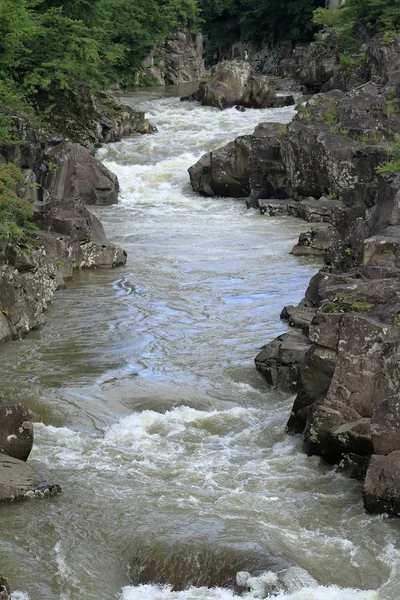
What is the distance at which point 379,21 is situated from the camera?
37.4 meters

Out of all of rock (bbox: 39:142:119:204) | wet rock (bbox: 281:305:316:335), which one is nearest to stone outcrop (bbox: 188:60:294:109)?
rock (bbox: 39:142:119:204)

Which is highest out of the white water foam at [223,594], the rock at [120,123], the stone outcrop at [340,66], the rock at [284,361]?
the stone outcrop at [340,66]

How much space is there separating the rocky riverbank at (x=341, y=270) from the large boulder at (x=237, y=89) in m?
6.16

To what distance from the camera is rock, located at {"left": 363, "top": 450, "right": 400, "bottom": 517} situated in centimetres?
875

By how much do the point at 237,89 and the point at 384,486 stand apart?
27.4 meters

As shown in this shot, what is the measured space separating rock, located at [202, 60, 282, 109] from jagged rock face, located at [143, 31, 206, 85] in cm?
947

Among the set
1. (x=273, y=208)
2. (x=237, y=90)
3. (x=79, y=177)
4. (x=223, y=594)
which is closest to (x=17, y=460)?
(x=223, y=594)

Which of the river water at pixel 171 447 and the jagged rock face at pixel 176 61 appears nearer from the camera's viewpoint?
the river water at pixel 171 447


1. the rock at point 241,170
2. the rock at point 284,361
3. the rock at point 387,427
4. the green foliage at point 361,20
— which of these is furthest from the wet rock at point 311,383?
the green foliage at point 361,20

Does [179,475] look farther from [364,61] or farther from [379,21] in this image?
[379,21]

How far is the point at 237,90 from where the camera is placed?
34.7m

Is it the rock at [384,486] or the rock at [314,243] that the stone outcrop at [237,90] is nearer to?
the rock at [314,243]

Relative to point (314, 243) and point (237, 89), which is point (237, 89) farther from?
point (314, 243)

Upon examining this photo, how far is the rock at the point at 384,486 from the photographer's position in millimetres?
8750
